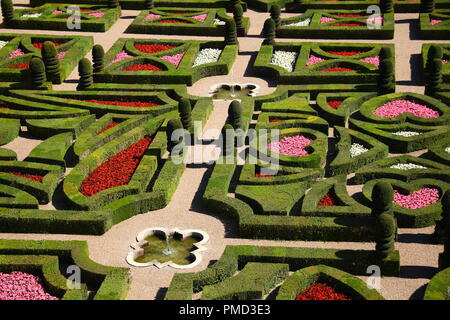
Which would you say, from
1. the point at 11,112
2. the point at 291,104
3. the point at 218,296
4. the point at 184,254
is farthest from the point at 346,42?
the point at 218,296

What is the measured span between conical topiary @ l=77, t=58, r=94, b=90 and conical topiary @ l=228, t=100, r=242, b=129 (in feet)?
28.0

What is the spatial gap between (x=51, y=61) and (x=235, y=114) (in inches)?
434

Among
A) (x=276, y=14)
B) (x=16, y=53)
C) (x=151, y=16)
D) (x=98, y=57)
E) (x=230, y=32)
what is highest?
(x=276, y=14)

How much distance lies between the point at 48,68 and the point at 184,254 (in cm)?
1620

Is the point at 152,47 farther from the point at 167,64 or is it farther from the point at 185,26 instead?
the point at 185,26

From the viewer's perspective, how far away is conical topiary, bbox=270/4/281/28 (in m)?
44.7

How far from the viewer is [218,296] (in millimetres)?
23219

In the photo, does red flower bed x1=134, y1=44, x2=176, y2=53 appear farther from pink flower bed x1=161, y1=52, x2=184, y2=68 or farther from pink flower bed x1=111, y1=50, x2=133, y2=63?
pink flower bed x1=161, y1=52, x2=184, y2=68

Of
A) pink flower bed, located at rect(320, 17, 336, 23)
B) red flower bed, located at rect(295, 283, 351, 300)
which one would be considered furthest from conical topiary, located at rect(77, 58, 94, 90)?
red flower bed, located at rect(295, 283, 351, 300)

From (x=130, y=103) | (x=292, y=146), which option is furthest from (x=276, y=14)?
(x=292, y=146)

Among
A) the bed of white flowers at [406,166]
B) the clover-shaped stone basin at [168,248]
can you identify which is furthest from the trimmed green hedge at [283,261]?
the bed of white flowers at [406,166]

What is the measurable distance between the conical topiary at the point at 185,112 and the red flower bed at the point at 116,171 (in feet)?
5.12

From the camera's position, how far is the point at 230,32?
141ft

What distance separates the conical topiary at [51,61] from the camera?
38719mm
